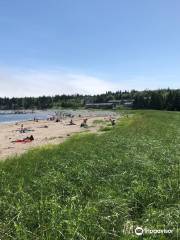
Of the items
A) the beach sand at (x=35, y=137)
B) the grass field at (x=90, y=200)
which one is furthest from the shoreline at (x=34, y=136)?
the grass field at (x=90, y=200)

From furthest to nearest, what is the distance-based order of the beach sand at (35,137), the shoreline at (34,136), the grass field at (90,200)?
the beach sand at (35,137) < the shoreline at (34,136) < the grass field at (90,200)

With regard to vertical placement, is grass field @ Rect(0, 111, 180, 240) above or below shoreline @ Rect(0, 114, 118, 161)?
above

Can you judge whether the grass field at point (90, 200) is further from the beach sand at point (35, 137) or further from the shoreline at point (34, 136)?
the beach sand at point (35, 137)

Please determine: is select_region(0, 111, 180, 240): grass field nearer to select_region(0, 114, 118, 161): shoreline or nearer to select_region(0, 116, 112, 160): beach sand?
select_region(0, 114, 118, 161): shoreline

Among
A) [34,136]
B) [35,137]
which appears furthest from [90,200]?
[34,136]

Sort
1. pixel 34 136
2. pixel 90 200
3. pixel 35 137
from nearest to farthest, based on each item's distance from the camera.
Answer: pixel 90 200
pixel 35 137
pixel 34 136

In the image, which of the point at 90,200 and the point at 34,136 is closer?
the point at 90,200

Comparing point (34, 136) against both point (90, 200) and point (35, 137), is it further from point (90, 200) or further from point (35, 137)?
point (90, 200)

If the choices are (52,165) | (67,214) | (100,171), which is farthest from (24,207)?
(52,165)

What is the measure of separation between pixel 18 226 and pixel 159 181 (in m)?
5.54

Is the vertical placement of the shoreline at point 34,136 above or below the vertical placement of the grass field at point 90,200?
below

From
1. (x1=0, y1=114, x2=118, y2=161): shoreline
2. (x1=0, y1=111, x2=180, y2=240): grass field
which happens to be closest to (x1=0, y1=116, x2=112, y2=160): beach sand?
(x1=0, y1=114, x2=118, y2=161): shoreline

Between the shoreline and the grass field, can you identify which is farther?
the shoreline

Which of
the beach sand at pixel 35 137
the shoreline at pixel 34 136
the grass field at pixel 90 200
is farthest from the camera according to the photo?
the beach sand at pixel 35 137
